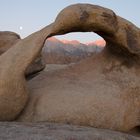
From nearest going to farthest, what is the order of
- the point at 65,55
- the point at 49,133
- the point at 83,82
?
the point at 49,133 < the point at 83,82 < the point at 65,55

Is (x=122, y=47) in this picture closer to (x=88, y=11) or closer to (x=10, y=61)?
(x=88, y=11)

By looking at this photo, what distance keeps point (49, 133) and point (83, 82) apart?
0.96 meters

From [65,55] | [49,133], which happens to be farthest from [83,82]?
[65,55]

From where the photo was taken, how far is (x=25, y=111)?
2.88 m

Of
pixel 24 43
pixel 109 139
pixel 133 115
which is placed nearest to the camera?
pixel 109 139

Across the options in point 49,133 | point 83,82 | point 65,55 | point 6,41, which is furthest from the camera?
point 65,55

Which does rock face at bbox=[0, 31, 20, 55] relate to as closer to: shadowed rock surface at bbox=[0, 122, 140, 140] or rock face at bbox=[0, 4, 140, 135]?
rock face at bbox=[0, 4, 140, 135]

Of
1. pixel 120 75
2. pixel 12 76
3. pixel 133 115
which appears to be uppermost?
pixel 12 76

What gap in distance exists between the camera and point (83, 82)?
308cm

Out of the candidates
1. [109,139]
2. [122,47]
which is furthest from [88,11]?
[109,139]

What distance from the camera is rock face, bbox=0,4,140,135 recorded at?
276 cm

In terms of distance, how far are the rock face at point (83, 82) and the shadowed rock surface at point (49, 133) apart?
0.37 meters

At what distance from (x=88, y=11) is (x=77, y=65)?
56 centimetres

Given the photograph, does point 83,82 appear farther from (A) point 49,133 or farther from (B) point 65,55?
(B) point 65,55
